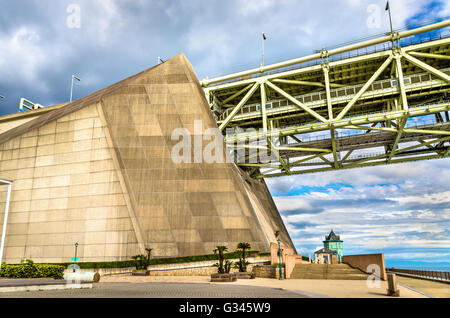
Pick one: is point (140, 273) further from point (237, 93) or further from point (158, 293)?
point (237, 93)

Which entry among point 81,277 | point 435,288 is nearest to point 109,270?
point 81,277

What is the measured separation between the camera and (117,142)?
115 feet

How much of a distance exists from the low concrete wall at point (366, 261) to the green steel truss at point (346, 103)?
51.3 feet

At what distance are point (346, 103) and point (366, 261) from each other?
23.6 meters

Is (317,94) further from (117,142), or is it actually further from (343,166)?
(117,142)

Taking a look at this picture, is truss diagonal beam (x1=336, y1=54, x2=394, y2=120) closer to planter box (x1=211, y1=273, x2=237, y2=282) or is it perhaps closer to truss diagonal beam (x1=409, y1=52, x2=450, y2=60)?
truss diagonal beam (x1=409, y1=52, x2=450, y2=60)

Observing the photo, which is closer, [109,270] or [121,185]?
[109,270]

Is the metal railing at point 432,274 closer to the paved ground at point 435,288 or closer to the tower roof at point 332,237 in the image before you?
the paved ground at point 435,288

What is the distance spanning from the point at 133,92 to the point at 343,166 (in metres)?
32.6

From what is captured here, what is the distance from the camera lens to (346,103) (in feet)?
145

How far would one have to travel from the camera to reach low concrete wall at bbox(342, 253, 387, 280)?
83.4 feet

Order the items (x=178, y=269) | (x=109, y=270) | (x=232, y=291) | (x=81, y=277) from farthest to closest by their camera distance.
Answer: (x=178, y=269) < (x=109, y=270) < (x=81, y=277) < (x=232, y=291)
